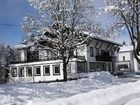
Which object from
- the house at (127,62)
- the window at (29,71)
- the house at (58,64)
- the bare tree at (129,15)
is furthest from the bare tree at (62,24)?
the house at (127,62)

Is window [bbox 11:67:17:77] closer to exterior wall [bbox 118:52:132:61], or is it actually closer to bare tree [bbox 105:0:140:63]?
bare tree [bbox 105:0:140:63]

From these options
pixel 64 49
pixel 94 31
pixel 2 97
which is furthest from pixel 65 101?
pixel 94 31

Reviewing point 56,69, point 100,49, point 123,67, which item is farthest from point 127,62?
point 56,69

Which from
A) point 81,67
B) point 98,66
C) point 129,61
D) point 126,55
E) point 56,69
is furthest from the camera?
point 126,55

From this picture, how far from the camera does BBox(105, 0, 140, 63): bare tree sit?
30.6m

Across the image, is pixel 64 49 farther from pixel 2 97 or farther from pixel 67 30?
pixel 2 97

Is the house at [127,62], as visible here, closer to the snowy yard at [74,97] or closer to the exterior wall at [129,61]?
the exterior wall at [129,61]

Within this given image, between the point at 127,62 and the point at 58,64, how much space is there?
33.2 m

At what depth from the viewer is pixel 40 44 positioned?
123 ft

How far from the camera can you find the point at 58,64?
51000 mm

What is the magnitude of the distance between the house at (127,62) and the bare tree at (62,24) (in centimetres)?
4525

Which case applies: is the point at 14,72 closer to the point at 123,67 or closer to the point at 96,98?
the point at 123,67

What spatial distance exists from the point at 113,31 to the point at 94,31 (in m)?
2.60

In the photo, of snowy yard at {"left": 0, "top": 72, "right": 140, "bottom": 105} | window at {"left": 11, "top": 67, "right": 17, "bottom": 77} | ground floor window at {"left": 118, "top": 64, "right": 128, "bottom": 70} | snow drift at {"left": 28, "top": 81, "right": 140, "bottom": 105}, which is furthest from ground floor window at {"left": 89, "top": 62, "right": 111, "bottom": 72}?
snow drift at {"left": 28, "top": 81, "right": 140, "bottom": 105}
